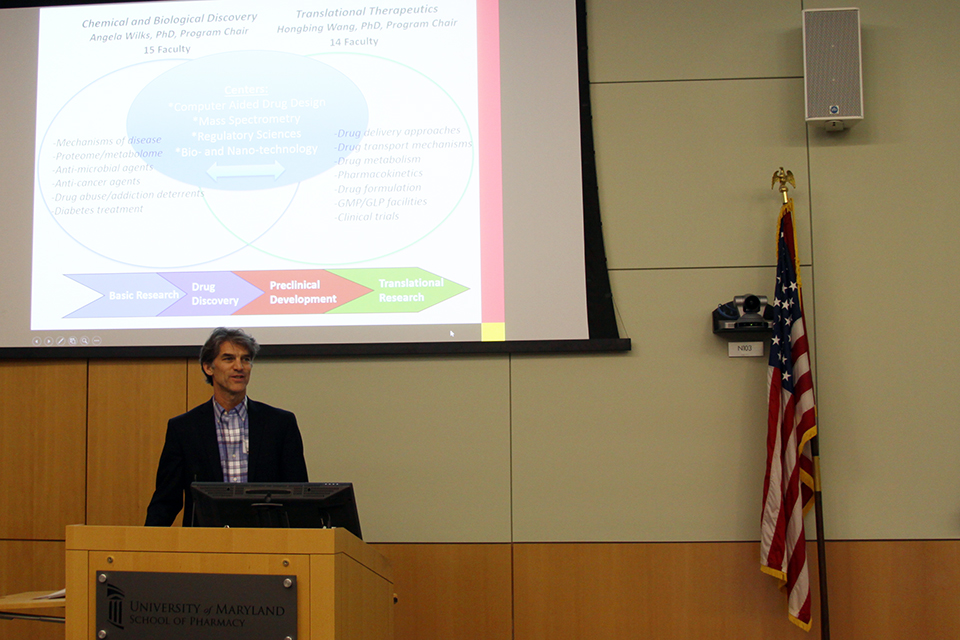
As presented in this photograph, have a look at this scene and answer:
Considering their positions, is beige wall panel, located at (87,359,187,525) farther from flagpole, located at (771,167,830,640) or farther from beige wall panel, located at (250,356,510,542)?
flagpole, located at (771,167,830,640)

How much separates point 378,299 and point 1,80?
A: 2.09m

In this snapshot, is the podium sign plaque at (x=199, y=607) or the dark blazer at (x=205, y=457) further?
the dark blazer at (x=205, y=457)

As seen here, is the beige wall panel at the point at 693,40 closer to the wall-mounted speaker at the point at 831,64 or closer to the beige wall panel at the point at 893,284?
the wall-mounted speaker at the point at 831,64

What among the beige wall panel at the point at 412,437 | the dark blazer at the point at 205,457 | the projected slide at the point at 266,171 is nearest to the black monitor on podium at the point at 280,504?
the dark blazer at the point at 205,457

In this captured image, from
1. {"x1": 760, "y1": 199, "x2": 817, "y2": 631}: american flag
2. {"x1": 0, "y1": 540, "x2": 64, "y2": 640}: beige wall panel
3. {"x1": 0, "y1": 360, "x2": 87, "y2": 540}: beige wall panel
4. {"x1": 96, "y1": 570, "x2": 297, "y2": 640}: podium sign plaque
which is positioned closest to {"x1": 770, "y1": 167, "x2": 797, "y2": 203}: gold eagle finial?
{"x1": 760, "y1": 199, "x2": 817, "y2": 631}: american flag

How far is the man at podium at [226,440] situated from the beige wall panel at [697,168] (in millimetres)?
1642

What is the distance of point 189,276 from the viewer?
3.50 meters

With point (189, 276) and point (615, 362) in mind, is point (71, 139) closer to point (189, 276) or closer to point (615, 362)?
point (189, 276)

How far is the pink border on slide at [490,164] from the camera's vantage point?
3.46m

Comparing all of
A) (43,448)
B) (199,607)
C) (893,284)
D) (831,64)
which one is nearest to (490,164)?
(831,64)

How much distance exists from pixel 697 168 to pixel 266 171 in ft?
6.36

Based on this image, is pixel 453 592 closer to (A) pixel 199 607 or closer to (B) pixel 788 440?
(B) pixel 788 440

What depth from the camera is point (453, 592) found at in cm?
339

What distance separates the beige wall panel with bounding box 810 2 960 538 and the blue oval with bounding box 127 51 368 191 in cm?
217
